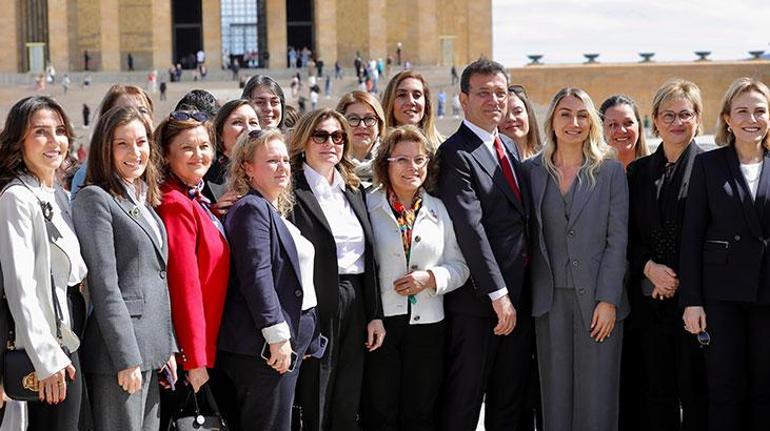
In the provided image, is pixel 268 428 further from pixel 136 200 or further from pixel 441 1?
pixel 441 1

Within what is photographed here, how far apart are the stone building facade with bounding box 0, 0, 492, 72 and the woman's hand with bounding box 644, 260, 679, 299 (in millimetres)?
41275

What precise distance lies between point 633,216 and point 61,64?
43311 millimetres

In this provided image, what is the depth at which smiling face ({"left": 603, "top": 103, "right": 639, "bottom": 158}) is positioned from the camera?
7.90m

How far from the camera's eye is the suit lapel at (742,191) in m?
6.53

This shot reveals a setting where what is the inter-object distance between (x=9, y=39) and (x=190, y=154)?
4504 cm

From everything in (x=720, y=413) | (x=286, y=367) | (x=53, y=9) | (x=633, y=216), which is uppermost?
(x=53, y=9)

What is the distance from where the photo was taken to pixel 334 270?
257 inches

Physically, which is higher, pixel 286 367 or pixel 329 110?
pixel 329 110

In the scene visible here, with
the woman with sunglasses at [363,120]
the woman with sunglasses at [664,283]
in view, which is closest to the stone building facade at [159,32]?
the woman with sunglasses at [363,120]

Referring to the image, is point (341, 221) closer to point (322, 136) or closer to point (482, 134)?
point (322, 136)

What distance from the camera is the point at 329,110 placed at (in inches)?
265

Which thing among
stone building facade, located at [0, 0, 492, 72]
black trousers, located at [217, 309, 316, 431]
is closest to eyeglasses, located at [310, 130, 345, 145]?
black trousers, located at [217, 309, 316, 431]

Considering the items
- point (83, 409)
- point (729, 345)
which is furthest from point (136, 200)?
point (729, 345)

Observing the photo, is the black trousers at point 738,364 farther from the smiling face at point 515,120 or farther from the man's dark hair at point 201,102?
the man's dark hair at point 201,102
